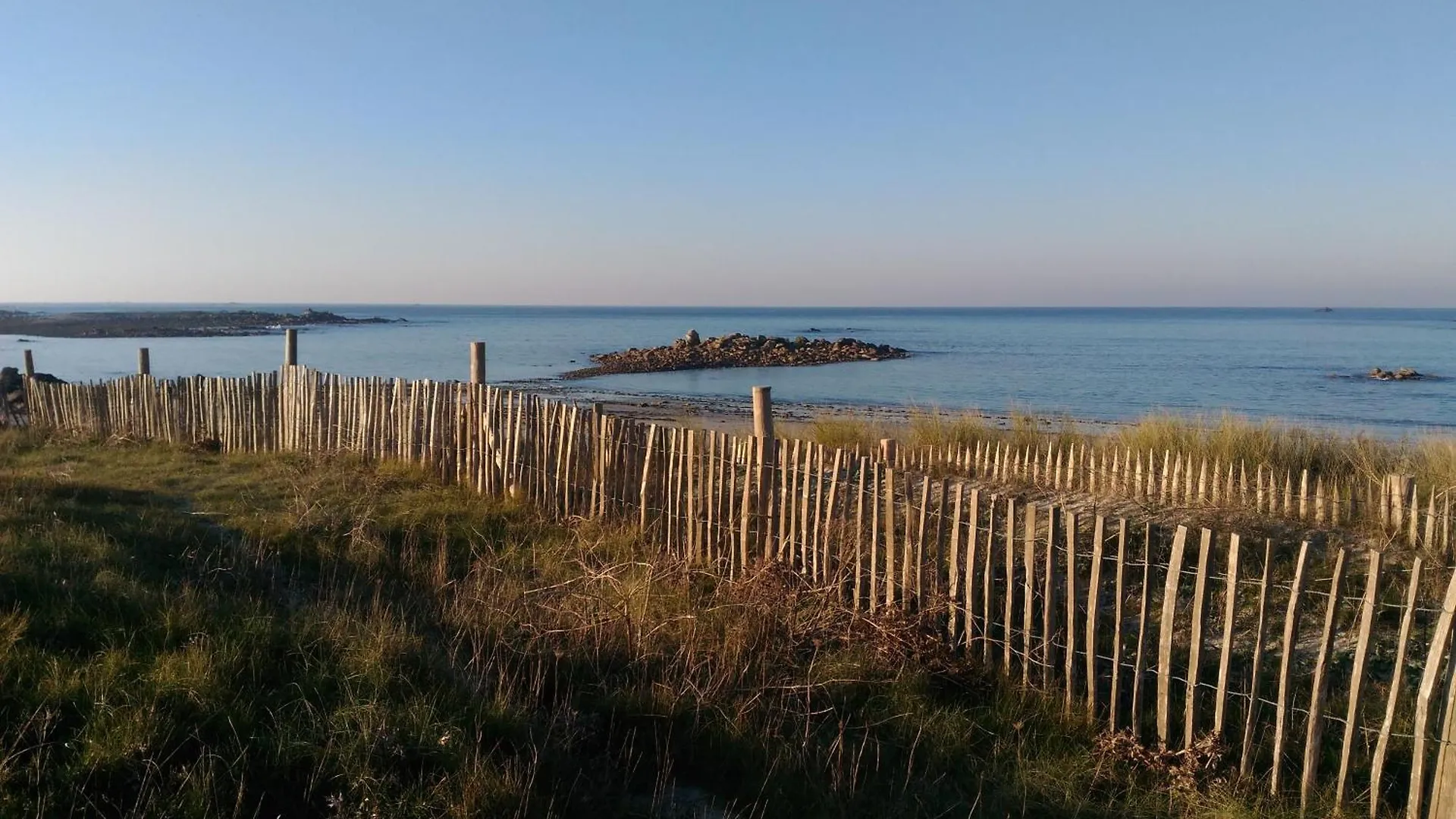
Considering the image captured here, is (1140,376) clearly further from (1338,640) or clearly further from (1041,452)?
(1338,640)

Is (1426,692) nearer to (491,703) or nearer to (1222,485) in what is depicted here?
(491,703)

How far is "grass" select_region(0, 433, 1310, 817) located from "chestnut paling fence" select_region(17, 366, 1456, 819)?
1.06 feet

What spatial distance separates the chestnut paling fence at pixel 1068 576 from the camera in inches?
168

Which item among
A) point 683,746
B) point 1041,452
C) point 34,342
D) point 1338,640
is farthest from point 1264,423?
point 34,342

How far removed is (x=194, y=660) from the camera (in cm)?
420

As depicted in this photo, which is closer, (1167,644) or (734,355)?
(1167,644)

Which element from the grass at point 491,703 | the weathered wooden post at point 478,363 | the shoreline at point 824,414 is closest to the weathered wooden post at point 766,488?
the grass at point 491,703

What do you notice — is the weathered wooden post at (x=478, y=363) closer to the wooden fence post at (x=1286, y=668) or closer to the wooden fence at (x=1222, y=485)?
the wooden fence at (x=1222, y=485)

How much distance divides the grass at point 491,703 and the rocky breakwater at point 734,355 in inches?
1161

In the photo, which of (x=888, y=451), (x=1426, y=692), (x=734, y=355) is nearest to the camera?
(x=1426, y=692)

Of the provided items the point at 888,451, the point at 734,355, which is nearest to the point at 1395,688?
the point at 888,451

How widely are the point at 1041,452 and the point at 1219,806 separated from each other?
8.63 meters

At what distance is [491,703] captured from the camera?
4.26 metres

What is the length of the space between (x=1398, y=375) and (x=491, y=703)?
3502cm
